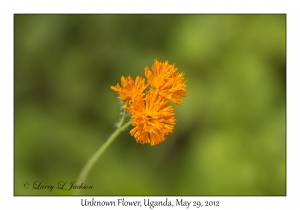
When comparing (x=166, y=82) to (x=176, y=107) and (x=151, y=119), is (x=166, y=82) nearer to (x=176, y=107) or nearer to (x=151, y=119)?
(x=151, y=119)

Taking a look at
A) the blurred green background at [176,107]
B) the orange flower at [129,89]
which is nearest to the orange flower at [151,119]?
the orange flower at [129,89]

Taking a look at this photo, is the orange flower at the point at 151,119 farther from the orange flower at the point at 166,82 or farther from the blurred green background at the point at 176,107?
the blurred green background at the point at 176,107

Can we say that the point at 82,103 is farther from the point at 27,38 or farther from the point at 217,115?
the point at 217,115

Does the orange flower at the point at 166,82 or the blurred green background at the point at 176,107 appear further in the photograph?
the blurred green background at the point at 176,107

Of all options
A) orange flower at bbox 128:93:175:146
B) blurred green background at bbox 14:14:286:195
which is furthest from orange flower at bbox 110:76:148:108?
blurred green background at bbox 14:14:286:195

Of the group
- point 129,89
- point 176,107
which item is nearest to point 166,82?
point 129,89

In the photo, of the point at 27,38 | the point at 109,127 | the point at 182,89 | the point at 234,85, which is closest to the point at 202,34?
the point at 234,85
